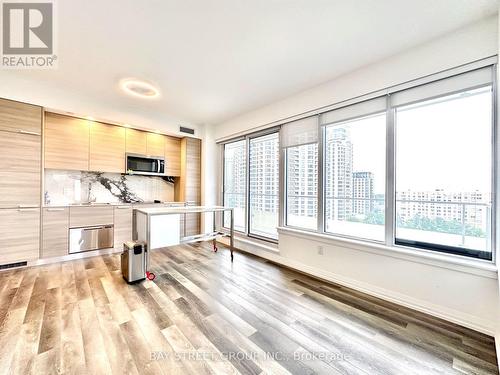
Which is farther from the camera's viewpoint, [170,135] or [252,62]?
[170,135]

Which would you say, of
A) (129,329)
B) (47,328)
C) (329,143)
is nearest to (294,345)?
(129,329)

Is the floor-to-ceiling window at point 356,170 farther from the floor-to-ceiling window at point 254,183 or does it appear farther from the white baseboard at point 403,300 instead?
the floor-to-ceiling window at point 254,183

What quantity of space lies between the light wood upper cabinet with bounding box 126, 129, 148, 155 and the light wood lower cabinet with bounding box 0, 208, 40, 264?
179 centimetres

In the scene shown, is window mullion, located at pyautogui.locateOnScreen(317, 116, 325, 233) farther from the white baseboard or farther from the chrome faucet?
the chrome faucet

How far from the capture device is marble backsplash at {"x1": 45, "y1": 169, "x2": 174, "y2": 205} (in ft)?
12.5

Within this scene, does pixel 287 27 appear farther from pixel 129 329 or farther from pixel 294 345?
pixel 129 329

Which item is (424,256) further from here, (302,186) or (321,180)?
(302,186)

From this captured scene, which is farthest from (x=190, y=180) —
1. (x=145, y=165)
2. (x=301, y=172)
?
(x=301, y=172)

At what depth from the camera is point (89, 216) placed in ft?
12.2

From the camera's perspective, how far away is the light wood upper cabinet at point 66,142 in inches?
138

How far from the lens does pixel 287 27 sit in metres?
2.04

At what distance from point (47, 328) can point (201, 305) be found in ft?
4.30

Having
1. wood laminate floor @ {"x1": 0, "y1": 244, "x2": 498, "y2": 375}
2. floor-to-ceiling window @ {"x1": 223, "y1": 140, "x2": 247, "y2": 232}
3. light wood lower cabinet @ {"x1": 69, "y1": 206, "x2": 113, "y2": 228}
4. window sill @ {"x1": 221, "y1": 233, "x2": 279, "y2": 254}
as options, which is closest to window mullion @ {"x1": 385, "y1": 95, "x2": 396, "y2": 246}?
wood laminate floor @ {"x1": 0, "y1": 244, "x2": 498, "y2": 375}

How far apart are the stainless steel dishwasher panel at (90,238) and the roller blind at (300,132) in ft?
11.9
